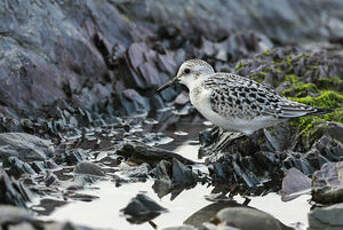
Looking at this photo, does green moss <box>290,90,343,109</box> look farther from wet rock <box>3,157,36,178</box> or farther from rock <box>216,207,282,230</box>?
wet rock <box>3,157,36,178</box>

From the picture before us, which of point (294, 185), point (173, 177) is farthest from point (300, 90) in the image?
point (173, 177)

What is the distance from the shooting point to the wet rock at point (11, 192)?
7266mm

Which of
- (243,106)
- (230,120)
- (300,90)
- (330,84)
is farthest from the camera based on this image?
(330,84)

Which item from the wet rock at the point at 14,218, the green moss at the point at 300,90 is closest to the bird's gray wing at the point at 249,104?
the green moss at the point at 300,90

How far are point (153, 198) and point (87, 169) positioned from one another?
1.16 meters

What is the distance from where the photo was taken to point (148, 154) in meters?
9.45

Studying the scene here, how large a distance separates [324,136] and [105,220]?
3887mm

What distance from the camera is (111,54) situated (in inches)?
521

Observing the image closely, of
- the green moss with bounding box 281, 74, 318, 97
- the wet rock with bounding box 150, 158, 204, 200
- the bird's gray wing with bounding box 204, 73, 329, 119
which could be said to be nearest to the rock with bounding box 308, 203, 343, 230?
the wet rock with bounding box 150, 158, 204, 200

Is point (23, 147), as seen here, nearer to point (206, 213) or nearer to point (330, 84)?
point (206, 213)

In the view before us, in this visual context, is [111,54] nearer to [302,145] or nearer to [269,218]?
[302,145]

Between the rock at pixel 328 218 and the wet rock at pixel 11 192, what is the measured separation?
357 centimetres

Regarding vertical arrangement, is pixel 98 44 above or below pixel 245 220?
above

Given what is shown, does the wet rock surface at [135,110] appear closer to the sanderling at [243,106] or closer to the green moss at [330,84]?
the green moss at [330,84]
